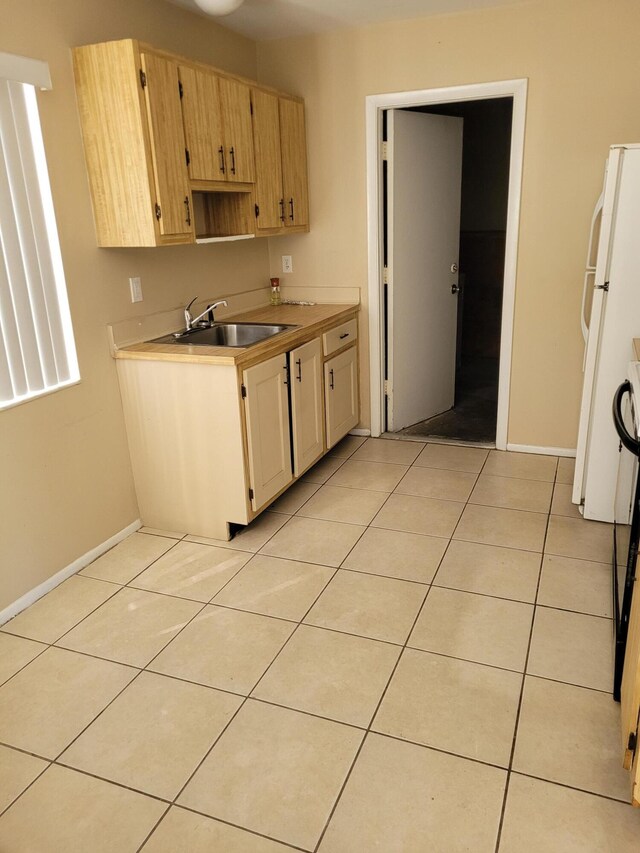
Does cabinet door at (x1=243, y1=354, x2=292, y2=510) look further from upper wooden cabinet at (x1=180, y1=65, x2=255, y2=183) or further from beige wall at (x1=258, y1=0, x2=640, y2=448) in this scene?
beige wall at (x1=258, y1=0, x2=640, y2=448)

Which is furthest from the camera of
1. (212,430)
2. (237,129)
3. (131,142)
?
(237,129)

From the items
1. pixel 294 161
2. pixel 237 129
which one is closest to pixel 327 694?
pixel 237 129

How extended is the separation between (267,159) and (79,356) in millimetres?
1581

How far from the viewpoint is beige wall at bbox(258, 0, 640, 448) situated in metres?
3.26

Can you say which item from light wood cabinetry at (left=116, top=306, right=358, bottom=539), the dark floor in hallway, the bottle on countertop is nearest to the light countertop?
light wood cabinetry at (left=116, top=306, right=358, bottom=539)

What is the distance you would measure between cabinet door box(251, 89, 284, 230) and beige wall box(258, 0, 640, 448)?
0.46 metres

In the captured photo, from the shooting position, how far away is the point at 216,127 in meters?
2.99

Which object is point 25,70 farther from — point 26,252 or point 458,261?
point 458,261

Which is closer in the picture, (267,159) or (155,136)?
(155,136)

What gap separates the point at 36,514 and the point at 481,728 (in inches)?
72.9

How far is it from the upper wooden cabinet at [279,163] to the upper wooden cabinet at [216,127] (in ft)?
0.41

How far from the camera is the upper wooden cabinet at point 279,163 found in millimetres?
3420

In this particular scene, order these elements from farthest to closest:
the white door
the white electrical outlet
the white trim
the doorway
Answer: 1. the doorway
2. the white door
3. the white electrical outlet
4. the white trim

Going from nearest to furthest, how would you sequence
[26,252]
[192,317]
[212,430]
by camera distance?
[26,252] < [212,430] < [192,317]
